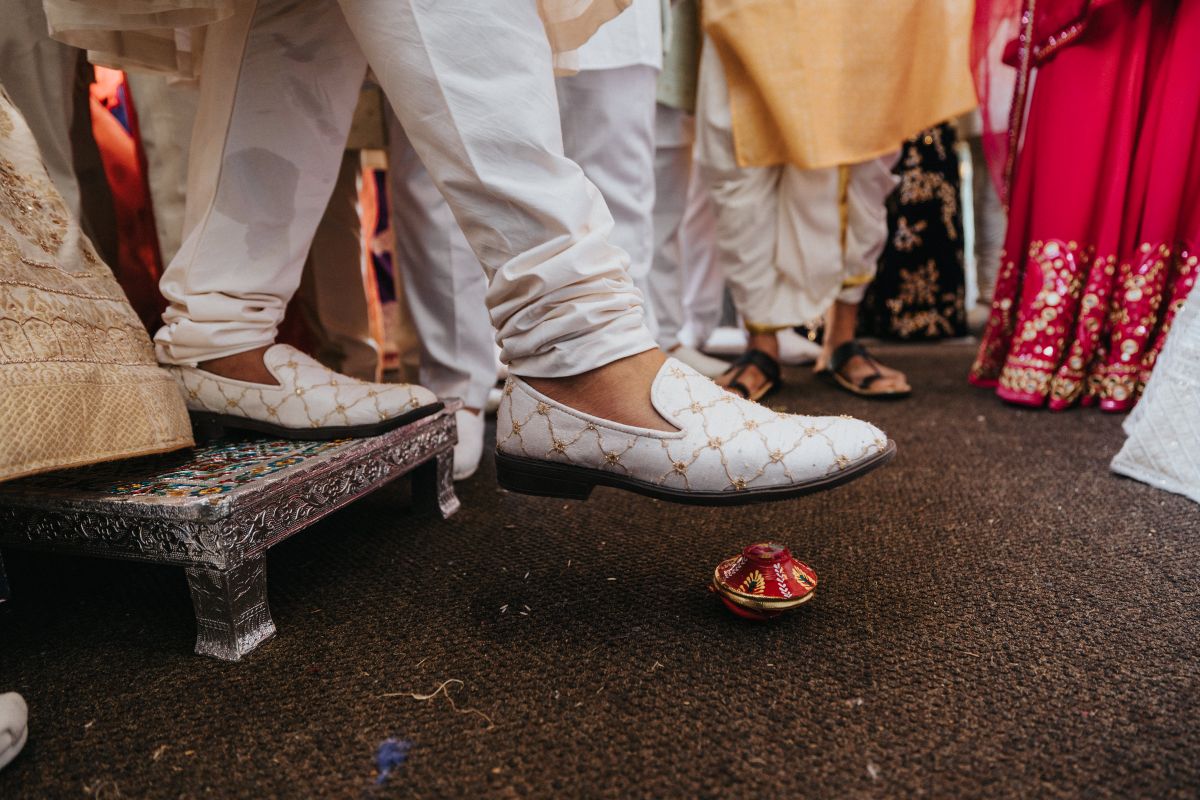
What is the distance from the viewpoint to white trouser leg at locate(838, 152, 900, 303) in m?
1.44

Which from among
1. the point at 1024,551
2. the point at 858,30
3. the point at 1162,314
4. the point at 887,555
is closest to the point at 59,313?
the point at 887,555

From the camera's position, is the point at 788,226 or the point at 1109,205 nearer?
the point at 1109,205

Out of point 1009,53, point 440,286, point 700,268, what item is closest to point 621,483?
point 440,286

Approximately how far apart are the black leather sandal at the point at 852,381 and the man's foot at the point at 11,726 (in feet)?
4.57

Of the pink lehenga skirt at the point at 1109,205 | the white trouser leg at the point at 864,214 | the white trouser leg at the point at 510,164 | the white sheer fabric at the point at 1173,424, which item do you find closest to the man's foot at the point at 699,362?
the white trouser leg at the point at 864,214

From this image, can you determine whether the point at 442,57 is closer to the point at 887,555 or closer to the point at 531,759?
the point at 531,759

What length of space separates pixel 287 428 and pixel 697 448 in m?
0.44

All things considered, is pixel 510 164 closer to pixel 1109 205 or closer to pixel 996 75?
pixel 1109 205

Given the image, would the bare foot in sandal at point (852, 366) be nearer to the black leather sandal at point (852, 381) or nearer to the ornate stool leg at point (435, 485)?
the black leather sandal at point (852, 381)

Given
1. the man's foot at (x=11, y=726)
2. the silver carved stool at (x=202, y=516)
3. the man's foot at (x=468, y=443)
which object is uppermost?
the silver carved stool at (x=202, y=516)

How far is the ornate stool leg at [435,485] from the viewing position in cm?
83

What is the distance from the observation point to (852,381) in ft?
4.90

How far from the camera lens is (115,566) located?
0.70 m

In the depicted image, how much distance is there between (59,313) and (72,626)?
0.27 metres
